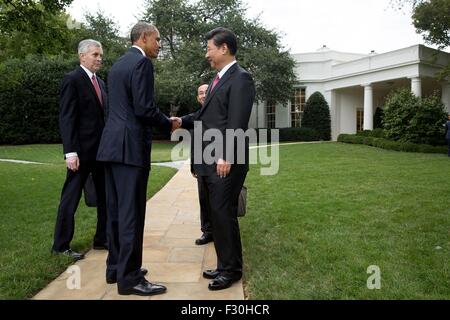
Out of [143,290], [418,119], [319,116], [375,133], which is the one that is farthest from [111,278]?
[319,116]

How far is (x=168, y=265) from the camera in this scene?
379cm

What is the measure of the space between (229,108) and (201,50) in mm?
22317

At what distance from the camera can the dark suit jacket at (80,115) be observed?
384cm

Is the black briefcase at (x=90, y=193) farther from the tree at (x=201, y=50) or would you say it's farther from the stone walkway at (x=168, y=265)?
the tree at (x=201, y=50)

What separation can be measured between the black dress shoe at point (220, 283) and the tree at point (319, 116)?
25.2m

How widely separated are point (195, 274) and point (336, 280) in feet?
3.76

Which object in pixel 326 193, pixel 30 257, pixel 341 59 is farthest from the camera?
pixel 341 59

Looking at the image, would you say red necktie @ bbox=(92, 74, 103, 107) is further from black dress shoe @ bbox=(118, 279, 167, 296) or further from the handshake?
black dress shoe @ bbox=(118, 279, 167, 296)

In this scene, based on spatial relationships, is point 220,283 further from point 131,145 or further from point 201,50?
point 201,50

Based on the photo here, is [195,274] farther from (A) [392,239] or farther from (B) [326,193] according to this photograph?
(B) [326,193]

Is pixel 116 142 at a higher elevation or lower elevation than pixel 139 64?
lower

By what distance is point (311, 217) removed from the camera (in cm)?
555

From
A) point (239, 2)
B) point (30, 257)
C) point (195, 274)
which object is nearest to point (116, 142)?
point (195, 274)

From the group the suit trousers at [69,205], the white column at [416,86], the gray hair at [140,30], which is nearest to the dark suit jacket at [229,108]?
the gray hair at [140,30]
